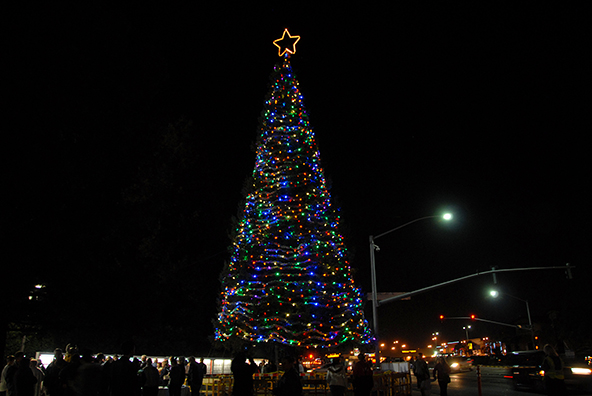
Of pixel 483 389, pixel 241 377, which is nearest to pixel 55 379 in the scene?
pixel 241 377

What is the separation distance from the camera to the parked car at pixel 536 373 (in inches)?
690

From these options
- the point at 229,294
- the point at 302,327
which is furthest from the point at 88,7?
the point at 302,327

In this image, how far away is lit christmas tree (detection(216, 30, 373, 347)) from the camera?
1627 centimetres

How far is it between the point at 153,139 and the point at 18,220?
7.35 m

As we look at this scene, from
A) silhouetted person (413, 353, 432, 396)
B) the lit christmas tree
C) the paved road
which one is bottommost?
the paved road

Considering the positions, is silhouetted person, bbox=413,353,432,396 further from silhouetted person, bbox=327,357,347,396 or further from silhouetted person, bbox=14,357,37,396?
silhouetted person, bbox=14,357,37,396

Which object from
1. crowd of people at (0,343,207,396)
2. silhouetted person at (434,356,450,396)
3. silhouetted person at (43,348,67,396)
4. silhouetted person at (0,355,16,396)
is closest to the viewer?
crowd of people at (0,343,207,396)

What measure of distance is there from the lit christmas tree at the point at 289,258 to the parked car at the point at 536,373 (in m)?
7.77

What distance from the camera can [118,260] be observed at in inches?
736

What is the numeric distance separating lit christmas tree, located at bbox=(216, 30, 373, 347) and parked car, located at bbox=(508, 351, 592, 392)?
7.77 meters

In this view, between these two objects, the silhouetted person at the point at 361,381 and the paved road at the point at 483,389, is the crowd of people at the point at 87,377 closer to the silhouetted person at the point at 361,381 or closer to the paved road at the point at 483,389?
the silhouetted person at the point at 361,381

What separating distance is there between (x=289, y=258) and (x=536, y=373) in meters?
11.6

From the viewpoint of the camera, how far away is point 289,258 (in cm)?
1684

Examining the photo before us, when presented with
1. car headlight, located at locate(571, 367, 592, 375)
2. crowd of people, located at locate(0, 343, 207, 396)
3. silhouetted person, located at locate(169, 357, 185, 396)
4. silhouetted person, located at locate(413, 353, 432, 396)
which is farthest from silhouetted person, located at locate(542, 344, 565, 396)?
car headlight, located at locate(571, 367, 592, 375)
